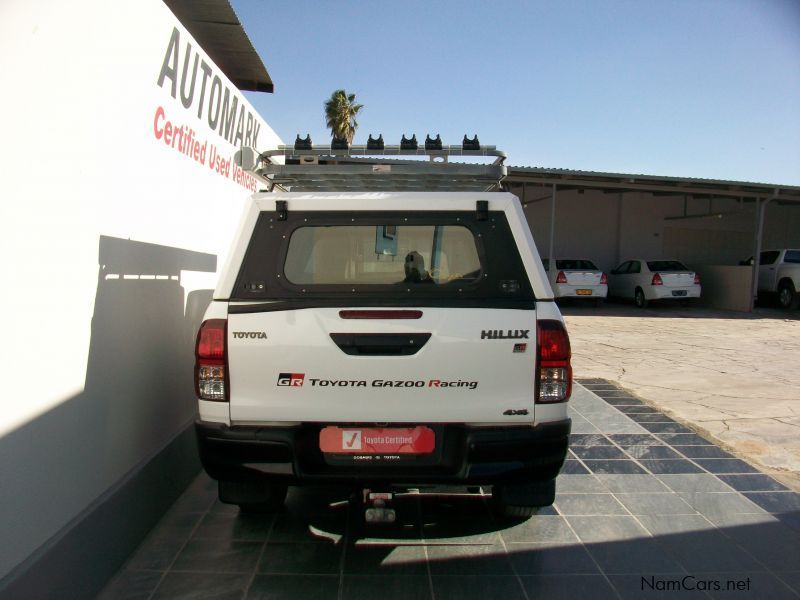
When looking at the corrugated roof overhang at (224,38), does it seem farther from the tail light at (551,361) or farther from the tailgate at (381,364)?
the tail light at (551,361)

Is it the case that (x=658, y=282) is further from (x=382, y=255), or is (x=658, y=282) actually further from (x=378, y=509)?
(x=378, y=509)

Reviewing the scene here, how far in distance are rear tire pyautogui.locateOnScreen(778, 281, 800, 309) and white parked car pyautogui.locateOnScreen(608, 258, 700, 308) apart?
2826 mm

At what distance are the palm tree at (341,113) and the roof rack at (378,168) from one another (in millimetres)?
27122

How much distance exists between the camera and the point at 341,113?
30.0 meters

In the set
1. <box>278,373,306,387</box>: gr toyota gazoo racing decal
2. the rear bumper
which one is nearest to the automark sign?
<box>278,373,306,387</box>: gr toyota gazoo racing decal

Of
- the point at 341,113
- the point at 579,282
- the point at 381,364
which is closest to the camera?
the point at 381,364

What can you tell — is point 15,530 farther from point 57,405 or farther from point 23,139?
point 23,139

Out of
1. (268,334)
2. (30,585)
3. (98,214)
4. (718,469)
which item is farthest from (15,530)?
(718,469)

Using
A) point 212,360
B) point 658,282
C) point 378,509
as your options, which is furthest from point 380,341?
point 658,282

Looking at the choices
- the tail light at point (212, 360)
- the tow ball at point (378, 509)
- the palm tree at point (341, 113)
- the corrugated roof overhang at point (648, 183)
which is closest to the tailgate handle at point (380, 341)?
the tail light at point (212, 360)

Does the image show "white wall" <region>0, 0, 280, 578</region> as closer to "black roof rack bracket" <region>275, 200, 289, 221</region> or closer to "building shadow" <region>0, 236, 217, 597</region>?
"building shadow" <region>0, 236, 217, 597</region>

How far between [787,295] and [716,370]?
1255 centimetres

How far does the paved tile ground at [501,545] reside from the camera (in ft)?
9.21

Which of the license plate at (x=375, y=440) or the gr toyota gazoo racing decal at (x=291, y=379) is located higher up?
the gr toyota gazoo racing decal at (x=291, y=379)
